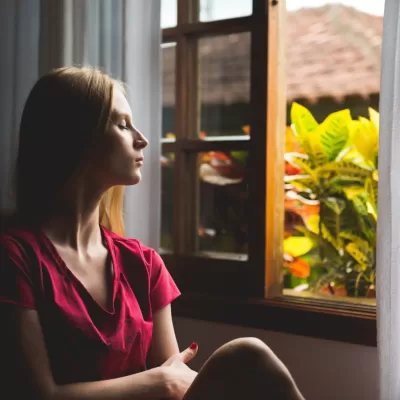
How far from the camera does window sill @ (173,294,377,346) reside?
162cm

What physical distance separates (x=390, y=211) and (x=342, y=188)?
2.17ft

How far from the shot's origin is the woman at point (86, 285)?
3.74 feet

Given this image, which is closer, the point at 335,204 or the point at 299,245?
the point at 335,204

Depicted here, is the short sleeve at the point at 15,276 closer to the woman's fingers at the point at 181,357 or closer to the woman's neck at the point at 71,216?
the woman's neck at the point at 71,216

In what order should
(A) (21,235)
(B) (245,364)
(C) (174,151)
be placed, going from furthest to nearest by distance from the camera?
(C) (174,151) < (A) (21,235) < (B) (245,364)

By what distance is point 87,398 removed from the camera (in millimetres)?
1161

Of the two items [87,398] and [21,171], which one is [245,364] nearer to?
[87,398]

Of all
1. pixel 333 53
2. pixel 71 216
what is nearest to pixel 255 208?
pixel 71 216

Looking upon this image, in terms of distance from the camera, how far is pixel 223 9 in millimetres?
1932

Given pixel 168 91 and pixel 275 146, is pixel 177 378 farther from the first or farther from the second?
pixel 168 91

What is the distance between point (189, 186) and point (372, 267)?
0.69 meters

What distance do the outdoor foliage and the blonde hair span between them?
904 mm

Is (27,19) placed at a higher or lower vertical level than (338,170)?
higher

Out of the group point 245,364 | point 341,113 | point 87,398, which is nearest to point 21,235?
point 87,398
